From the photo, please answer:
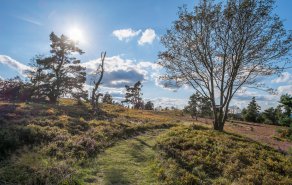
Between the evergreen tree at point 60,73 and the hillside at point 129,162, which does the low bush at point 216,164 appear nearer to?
the hillside at point 129,162

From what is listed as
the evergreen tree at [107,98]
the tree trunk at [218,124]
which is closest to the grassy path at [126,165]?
the tree trunk at [218,124]

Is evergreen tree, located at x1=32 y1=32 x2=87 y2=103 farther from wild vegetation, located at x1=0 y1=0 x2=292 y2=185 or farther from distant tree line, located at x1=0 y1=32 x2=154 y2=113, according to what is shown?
wild vegetation, located at x1=0 y1=0 x2=292 y2=185

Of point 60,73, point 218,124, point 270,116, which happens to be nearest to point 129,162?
point 218,124

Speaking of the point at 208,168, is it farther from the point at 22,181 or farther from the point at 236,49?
the point at 236,49

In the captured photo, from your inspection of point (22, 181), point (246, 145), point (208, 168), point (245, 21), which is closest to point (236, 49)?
point (245, 21)

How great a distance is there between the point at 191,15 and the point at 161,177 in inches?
728

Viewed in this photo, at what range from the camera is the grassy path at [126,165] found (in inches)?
360

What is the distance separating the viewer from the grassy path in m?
9.14

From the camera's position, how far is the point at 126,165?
10977 mm

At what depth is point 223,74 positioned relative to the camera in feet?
74.5

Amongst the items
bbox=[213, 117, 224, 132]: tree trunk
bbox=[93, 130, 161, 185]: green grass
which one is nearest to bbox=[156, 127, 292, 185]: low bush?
bbox=[93, 130, 161, 185]: green grass

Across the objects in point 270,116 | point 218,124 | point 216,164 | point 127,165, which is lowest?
point 127,165

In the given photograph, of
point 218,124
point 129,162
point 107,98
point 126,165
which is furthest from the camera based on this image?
point 107,98

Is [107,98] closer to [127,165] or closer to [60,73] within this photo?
[60,73]
